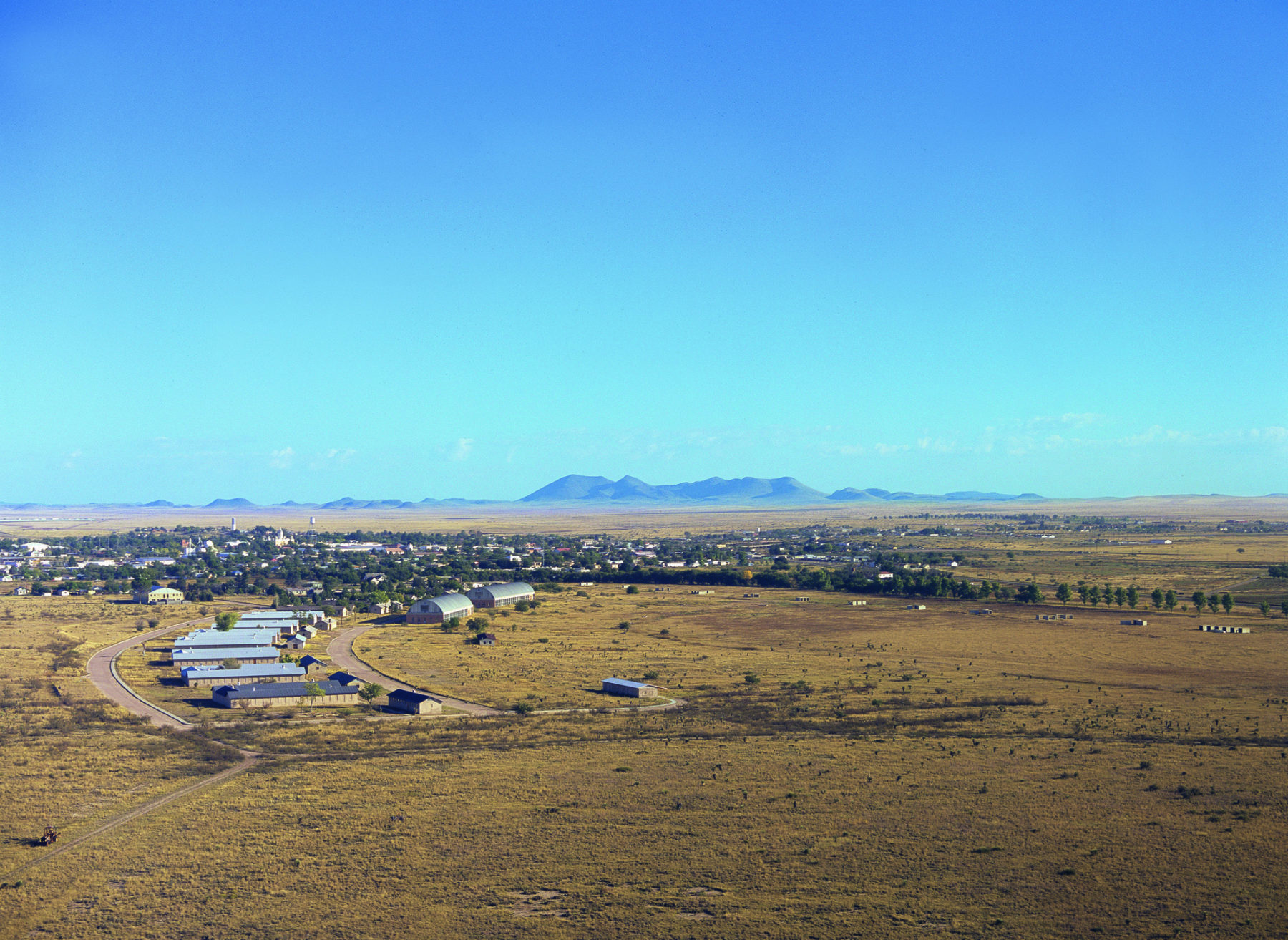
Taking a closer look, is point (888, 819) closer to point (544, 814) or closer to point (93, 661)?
point (544, 814)

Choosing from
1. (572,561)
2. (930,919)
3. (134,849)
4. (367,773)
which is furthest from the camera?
(572,561)

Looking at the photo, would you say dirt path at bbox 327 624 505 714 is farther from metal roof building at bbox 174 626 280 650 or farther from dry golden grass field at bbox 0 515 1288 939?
metal roof building at bbox 174 626 280 650

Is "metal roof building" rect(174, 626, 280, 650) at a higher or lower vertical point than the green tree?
higher

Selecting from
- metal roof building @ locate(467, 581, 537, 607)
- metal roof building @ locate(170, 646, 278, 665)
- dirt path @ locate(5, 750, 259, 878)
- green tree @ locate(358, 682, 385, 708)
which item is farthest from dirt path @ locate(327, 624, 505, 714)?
metal roof building @ locate(467, 581, 537, 607)

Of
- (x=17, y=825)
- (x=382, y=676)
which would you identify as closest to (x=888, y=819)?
(x=17, y=825)

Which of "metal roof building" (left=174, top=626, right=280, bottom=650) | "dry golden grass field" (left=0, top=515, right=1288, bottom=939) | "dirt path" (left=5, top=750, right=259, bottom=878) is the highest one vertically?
"metal roof building" (left=174, top=626, right=280, bottom=650)

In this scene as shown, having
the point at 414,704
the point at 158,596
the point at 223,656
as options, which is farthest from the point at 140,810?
the point at 158,596
